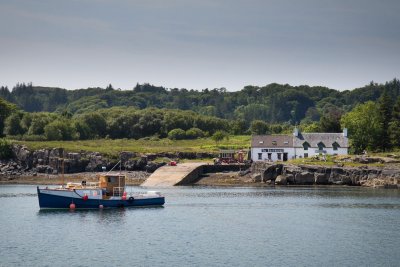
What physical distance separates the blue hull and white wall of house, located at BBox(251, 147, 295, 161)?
50.0m

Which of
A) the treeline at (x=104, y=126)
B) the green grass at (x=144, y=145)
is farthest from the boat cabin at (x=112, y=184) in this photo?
the treeline at (x=104, y=126)

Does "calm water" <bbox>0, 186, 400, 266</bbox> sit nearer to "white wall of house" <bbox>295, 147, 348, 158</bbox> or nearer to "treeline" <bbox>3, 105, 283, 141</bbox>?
"white wall of house" <bbox>295, 147, 348, 158</bbox>

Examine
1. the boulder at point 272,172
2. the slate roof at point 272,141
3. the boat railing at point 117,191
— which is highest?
the slate roof at point 272,141

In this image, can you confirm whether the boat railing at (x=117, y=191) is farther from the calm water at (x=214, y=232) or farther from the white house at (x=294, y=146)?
the white house at (x=294, y=146)

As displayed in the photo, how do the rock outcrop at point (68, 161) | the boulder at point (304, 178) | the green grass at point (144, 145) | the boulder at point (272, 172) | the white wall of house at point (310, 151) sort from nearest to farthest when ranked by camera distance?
1. the boulder at point (304, 178)
2. the boulder at point (272, 172)
3. the white wall of house at point (310, 151)
4. the rock outcrop at point (68, 161)
5. the green grass at point (144, 145)

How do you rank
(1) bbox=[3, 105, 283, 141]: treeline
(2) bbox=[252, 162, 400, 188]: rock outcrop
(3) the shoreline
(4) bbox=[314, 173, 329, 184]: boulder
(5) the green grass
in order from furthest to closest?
(1) bbox=[3, 105, 283, 141]: treeline < (5) the green grass < (3) the shoreline < (4) bbox=[314, 173, 329, 184]: boulder < (2) bbox=[252, 162, 400, 188]: rock outcrop

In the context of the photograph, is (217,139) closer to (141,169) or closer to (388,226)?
(141,169)

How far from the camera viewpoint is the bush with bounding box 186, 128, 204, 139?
184125 millimetres

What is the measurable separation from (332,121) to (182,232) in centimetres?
9327

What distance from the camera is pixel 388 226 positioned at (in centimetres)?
7088

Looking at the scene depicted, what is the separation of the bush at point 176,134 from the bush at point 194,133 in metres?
1.31

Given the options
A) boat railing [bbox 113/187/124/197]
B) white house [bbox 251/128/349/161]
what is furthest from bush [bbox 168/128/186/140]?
boat railing [bbox 113/187/124/197]

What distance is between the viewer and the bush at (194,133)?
184125 mm

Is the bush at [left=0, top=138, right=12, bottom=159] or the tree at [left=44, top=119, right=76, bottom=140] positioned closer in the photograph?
the bush at [left=0, top=138, right=12, bottom=159]
